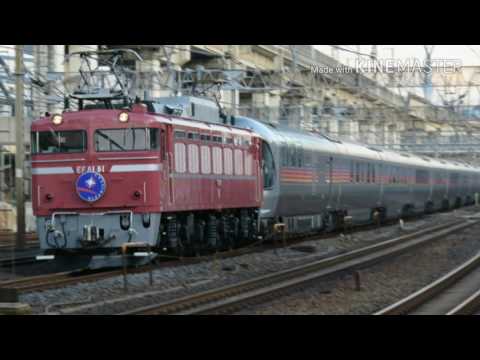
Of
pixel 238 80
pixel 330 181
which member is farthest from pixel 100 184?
pixel 238 80

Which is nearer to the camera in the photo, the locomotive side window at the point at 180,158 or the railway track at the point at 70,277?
the railway track at the point at 70,277

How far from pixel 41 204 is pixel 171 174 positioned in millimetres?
2567

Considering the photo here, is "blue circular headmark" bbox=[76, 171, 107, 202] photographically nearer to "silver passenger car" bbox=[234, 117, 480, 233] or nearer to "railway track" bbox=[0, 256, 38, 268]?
"railway track" bbox=[0, 256, 38, 268]

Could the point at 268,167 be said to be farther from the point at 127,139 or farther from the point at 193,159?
the point at 127,139

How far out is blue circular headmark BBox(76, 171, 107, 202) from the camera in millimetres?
18297

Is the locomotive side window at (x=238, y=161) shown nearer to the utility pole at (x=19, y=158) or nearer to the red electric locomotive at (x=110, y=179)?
Answer: the red electric locomotive at (x=110, y=179)

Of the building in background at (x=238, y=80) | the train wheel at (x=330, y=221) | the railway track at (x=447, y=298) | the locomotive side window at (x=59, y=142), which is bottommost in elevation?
the railway track at (x=447, y=298)

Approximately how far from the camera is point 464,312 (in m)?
13.3

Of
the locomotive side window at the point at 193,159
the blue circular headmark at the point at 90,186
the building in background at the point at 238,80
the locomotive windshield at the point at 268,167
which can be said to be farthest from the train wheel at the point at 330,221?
the blue circular headmark at the point at 90,186

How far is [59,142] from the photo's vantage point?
18.9m

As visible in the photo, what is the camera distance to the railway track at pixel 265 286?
1357 cm
